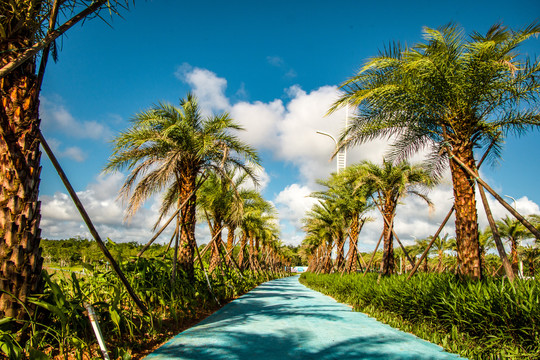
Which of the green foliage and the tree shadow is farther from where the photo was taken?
the tree shadow

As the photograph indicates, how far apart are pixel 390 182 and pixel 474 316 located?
A: 407 inches

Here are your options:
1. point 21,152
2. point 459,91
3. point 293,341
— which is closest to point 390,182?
point 459,91

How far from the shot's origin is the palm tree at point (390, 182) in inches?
513

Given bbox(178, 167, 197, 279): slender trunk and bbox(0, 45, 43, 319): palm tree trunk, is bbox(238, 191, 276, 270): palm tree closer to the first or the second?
bbox(178, 167, 197, 279): slender trunk

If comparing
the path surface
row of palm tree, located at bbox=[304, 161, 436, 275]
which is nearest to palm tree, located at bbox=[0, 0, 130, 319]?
the path surface

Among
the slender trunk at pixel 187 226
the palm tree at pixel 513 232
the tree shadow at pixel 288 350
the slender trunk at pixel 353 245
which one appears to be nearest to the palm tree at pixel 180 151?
the slender trunk at pixel 187 226

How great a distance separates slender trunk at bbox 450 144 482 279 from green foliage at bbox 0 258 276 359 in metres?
5.83

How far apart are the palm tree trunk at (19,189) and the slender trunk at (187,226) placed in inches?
196

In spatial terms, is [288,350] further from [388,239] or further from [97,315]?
[388,239]

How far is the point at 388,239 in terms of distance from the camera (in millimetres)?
12453

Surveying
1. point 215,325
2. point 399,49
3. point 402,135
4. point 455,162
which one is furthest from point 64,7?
point 402,135

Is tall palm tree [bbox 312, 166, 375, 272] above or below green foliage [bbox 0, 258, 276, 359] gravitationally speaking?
above

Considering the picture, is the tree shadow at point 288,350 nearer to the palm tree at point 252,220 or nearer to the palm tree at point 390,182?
the palm tree at point 390,182

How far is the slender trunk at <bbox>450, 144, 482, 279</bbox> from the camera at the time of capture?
6.56m
